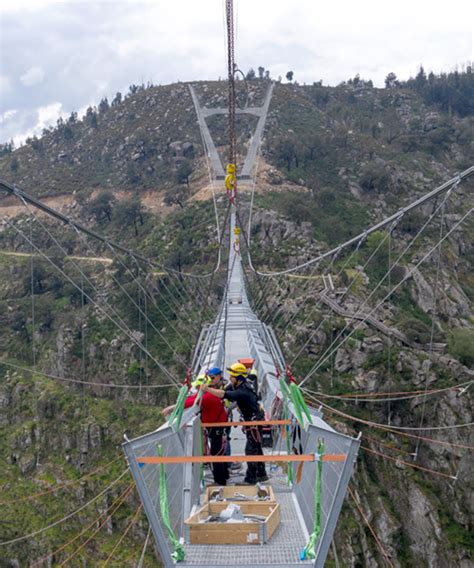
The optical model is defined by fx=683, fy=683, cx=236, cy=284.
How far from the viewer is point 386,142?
4075cm

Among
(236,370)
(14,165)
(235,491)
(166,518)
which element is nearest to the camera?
(166,518)

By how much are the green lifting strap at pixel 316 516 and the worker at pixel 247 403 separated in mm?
1218

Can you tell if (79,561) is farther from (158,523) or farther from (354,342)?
(158,523)

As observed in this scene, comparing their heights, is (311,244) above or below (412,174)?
below

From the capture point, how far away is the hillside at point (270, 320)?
50.6ft

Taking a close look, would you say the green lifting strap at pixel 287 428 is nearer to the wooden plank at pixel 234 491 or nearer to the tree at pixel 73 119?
the wooden plank at pixel 234 491

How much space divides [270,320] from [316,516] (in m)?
12.2

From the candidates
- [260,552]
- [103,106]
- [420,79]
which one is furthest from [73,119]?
[260,552]

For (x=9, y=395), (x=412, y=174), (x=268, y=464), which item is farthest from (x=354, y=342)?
(x=412, y=174)

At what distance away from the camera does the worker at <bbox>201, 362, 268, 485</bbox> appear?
15.9 ft

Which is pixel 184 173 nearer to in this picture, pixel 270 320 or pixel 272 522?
pixel 270 320

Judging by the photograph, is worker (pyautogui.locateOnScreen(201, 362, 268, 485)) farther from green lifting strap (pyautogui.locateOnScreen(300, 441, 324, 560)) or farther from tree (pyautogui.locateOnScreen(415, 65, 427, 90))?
tree (pyautogui.locateOnScreen(415, 65, 427, 90))

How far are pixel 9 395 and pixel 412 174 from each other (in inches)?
879

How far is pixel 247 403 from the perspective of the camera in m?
5.08
